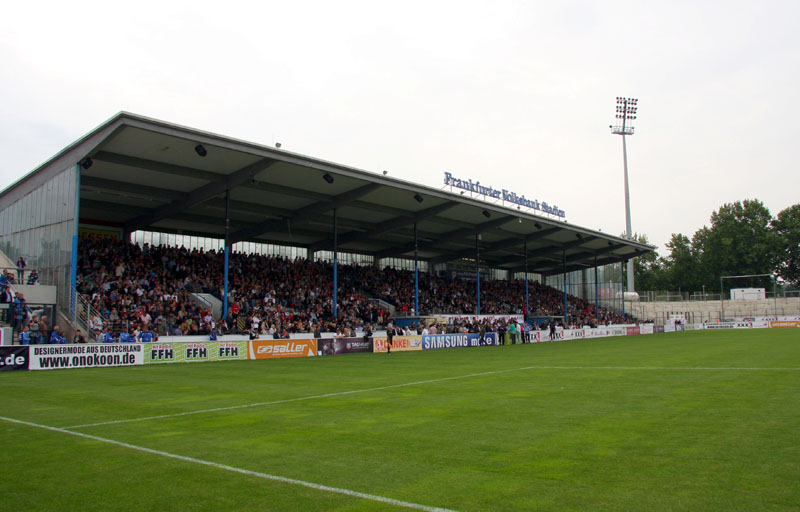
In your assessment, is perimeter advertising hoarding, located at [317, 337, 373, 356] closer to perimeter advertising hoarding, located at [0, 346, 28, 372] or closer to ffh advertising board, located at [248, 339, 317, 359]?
ffh advertising board, located at [248, 339, 317, 359]

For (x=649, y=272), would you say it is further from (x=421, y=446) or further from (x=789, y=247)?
(x=421, y=446)

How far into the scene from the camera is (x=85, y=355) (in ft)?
73.2

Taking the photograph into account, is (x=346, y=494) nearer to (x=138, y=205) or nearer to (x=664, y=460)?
(x=664, y=460)

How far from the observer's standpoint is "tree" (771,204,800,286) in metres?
100

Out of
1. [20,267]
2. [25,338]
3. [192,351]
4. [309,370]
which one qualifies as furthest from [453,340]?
[20,267]

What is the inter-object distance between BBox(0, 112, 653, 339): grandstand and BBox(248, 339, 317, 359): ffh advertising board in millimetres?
3069

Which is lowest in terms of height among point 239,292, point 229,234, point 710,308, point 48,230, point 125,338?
point 125,338

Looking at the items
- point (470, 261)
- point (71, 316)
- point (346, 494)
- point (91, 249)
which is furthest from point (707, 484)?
point (470, 261)

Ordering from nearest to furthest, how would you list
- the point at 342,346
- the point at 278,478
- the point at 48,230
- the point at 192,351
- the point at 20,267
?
the point at 278,478
the point at 192,351
the point at 48,230
the point at 342,346
the point at 20,267

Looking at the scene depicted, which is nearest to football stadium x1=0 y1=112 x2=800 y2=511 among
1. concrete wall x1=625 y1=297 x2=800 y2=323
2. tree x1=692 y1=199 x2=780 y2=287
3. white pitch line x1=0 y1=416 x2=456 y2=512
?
white pitch line x1=0 y1=416 x2=456 y2=512

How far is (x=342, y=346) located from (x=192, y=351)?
8.55 m

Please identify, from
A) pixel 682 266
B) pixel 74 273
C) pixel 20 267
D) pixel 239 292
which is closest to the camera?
pixel 74 273

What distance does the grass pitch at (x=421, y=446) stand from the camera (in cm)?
546

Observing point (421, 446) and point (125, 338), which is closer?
point (421, 446)
